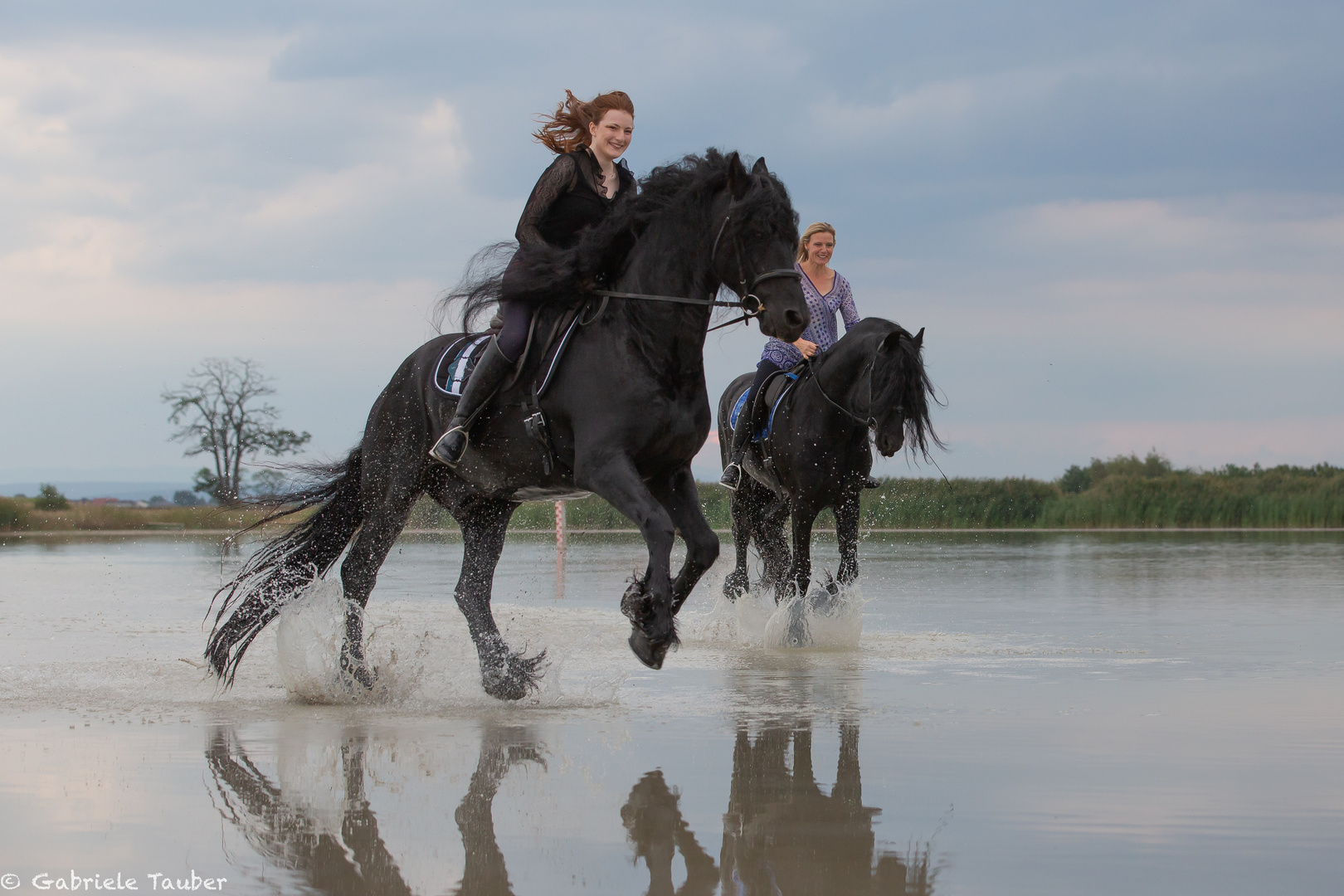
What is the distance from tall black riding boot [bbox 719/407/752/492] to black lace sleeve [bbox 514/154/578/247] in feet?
10.8

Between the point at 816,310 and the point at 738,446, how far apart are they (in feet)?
3.70

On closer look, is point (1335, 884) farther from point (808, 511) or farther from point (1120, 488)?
point (1120, 488)

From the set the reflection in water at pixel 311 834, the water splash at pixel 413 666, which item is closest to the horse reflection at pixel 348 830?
the reflection in water at pixel 311 834

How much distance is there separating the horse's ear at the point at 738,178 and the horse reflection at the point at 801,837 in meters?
2.40

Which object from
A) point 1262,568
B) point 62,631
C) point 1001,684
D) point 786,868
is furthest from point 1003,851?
point 1262,568

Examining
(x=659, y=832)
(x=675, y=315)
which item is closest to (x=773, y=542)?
(x=675, y=315)

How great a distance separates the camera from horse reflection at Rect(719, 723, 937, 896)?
3.25 m

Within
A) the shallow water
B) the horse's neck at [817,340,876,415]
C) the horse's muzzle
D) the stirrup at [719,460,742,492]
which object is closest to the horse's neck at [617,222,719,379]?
the shallow water

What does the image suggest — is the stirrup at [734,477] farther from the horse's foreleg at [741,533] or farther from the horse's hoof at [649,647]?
the horse's hoof at [649,647]

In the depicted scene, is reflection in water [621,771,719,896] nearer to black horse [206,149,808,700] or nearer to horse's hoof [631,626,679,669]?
horse's hoof [631,626,679,669]

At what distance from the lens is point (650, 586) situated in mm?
5359

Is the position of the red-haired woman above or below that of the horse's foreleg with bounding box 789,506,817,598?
above

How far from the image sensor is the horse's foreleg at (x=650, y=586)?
533cm

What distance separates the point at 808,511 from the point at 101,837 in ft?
19.0
